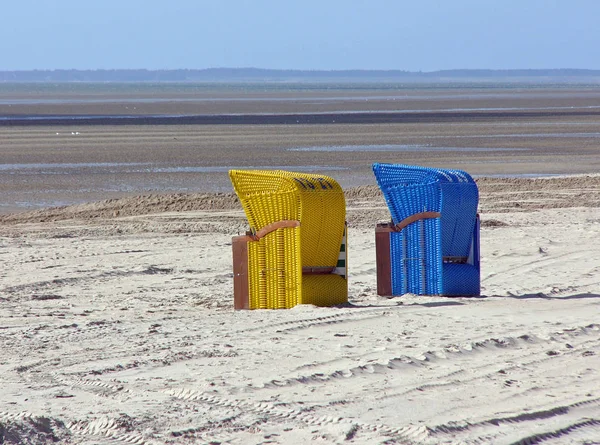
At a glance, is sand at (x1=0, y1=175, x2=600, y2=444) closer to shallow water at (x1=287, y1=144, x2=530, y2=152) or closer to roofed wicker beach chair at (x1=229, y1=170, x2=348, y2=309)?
roofed wicker beach chair at (x1=229, y1=170, x2=348, y2=309)

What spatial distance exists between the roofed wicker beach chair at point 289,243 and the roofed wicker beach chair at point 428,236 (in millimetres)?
581

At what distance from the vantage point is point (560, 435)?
4.82 m

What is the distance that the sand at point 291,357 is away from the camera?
4.92 meters

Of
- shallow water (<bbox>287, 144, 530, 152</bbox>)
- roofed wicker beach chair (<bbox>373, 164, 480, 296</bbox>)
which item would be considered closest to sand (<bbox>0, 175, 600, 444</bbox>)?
roofed wicker beach chair (<bbox>373, 164, 480, 296</bbox>)

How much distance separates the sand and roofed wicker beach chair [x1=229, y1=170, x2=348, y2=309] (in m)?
0.30

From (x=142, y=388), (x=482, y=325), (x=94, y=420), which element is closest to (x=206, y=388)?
(x=142, y=388)

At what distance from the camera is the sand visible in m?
4.92

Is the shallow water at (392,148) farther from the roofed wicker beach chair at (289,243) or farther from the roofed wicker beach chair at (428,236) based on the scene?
the roofed wicker beach chair at (289,243)

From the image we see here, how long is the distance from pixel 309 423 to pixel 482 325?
2.47 metres

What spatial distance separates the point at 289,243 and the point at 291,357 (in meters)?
2.02

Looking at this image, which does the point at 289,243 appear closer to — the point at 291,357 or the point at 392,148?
the point at 291,357

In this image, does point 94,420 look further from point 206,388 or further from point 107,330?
point 107,330

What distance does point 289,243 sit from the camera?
8078mm

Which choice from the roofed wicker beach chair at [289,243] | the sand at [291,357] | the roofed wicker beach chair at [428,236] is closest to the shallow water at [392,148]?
the sand at [291,357]
